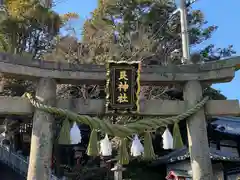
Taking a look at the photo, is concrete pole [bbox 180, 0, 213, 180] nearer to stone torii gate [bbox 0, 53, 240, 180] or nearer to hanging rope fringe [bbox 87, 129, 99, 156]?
stone torii gate [bbox 0, 53, 240, 180]

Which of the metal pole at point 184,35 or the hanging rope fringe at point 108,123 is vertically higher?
the metal pole at point 184,35

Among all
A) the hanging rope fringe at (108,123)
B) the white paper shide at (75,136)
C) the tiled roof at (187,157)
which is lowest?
the tiled roof at (187,157)

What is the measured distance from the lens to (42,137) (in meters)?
5.79

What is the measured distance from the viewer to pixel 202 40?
832 inches

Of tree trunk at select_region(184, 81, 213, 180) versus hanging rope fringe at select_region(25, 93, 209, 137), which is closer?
hanging rope fringe at select_region(25, 93, 209, 137)

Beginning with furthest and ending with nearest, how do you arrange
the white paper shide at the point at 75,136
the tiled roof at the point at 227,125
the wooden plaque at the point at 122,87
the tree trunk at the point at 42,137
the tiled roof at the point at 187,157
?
the tiled roof at the point at 227,125 → the tiled roof at the point at 187,157 → the wooden plaque at the point at 122,87 → the white paper shide at the point at 75,136 → the tree trunk at the point at 42,137

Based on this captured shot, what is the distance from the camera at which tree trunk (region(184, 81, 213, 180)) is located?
5.95m

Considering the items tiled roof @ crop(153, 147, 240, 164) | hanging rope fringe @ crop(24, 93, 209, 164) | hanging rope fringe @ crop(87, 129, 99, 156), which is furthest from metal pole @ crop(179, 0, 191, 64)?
tiled roof @ crop(153, 147, 240, 164)

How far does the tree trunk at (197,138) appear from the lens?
5949 millimetres

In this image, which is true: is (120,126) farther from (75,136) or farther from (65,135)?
(65,135)

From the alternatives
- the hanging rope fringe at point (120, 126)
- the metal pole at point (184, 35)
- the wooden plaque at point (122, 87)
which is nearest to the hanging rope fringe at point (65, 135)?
the hanging rope fringe at point (120, 126)

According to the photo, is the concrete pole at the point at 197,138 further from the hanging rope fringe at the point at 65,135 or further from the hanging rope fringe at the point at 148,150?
the hanging rope fringe at the point at 65,135

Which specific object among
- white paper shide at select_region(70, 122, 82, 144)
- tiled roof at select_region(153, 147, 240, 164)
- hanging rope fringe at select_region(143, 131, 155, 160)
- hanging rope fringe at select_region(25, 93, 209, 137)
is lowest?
tiled roof at select_region(153, 147, 240, 164)

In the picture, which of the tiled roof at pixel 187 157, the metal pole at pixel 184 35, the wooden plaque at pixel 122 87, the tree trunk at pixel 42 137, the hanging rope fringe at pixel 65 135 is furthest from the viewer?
the tiled roof at pixel 187 157
